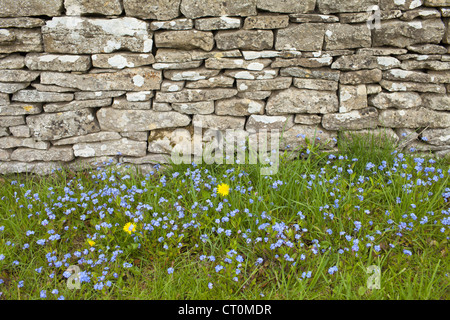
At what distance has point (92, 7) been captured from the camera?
302 centimetres

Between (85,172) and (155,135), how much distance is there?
762mm

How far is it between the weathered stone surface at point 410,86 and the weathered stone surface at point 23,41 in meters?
3.12

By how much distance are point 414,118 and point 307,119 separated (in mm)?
1029

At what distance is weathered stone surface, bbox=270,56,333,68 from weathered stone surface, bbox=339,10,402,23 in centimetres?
35

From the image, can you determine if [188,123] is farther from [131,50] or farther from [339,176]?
[339,176]

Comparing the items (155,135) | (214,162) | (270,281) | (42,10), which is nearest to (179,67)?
(155,135)

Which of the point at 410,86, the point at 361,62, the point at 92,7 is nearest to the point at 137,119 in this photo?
the point at 92,7

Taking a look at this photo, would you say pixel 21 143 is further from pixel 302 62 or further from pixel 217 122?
pixel 302 62

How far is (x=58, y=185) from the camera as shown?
335cm

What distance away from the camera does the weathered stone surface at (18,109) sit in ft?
10.8

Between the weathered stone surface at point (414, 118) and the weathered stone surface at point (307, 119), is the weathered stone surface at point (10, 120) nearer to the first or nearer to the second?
the weathered stone surface at point (307, 119)

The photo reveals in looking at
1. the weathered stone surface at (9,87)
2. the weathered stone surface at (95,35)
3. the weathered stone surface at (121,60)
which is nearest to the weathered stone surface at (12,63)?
the weathered stone surface at (9,87)

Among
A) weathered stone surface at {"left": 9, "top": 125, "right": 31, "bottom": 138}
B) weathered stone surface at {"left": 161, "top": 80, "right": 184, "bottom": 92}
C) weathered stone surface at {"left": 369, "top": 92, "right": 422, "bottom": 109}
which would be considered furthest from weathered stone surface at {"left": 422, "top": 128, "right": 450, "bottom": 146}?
weathered stone surface at {"left": 9, "top": 125, "right": 31, "bottom": 138}

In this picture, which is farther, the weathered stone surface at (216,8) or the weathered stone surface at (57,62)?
the weathered stone surface at (57,62)
